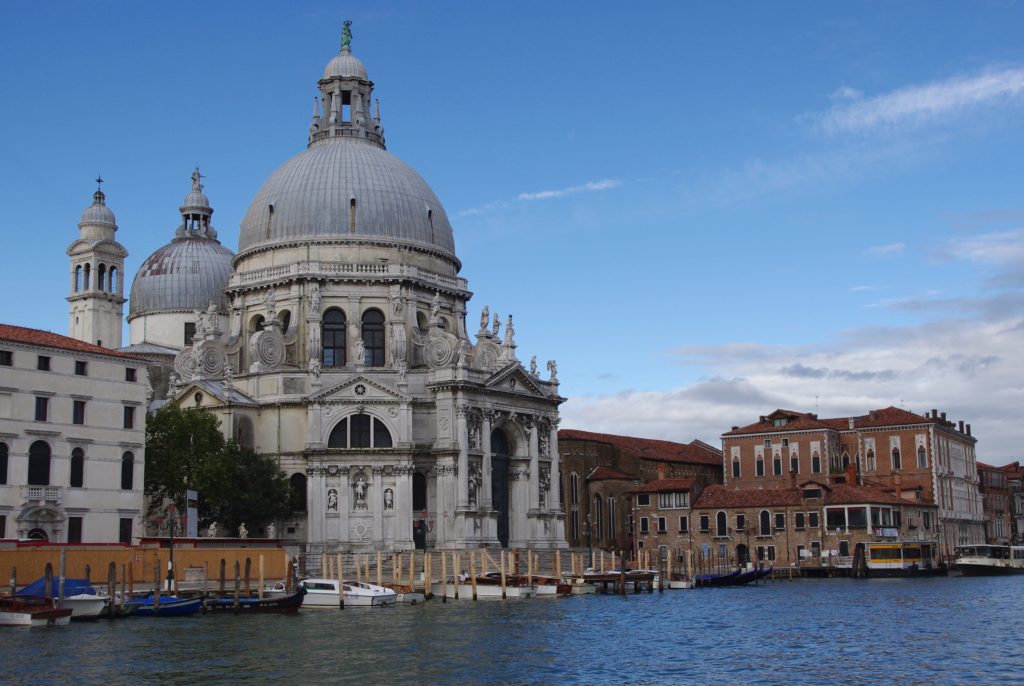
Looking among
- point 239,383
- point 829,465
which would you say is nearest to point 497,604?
point 239,383

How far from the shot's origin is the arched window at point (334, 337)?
62250mm

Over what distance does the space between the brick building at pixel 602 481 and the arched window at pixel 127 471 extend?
30904 mm

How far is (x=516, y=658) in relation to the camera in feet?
101

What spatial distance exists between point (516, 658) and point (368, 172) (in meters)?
38.5

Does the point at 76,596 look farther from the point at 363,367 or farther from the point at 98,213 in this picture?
the point at 98,213

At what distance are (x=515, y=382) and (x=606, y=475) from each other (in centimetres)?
1620

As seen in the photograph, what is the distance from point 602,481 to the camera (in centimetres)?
7712

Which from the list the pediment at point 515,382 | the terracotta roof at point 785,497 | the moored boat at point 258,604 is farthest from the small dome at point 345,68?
the moored boat at point 258,604

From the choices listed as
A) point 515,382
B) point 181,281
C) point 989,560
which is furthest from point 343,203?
point 989,560

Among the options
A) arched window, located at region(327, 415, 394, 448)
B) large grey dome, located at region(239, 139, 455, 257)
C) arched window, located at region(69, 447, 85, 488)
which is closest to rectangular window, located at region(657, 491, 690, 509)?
large grey dome, located at region(239, 139, 455, 257)

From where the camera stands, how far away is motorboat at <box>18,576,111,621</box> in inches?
1481

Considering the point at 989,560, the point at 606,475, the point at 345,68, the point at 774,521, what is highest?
the point at 345,68

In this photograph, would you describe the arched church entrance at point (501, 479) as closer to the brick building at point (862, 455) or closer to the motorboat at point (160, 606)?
the brick building at point (862, 455)

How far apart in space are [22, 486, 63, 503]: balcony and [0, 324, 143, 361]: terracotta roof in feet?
15.2
